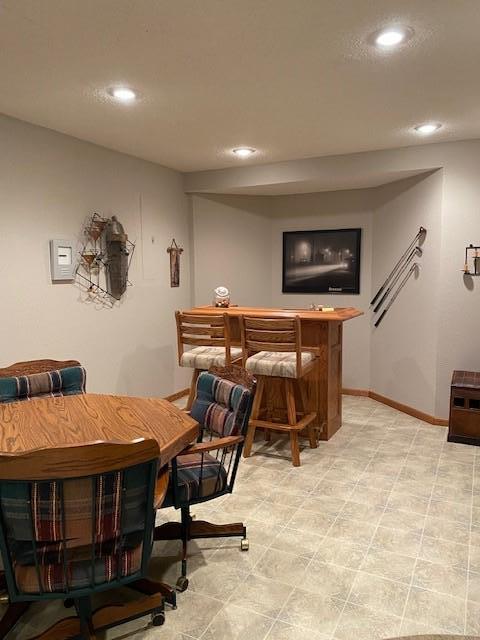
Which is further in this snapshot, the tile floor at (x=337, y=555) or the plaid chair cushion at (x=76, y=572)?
the tile floor at (x=337, y=555)

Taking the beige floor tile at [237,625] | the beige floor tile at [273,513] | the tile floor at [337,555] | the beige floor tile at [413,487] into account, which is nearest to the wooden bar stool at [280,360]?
the tile floor at [337,555]

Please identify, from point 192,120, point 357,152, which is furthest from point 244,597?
point 357,152

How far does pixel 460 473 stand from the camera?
334 cm

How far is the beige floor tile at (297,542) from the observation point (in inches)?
96.2

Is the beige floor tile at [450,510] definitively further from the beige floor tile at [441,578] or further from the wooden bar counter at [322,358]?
the wooden bar counter at [322,358]

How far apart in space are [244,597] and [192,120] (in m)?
2.97

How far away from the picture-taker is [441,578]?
87.5 inches

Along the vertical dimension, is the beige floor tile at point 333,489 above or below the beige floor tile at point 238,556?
above

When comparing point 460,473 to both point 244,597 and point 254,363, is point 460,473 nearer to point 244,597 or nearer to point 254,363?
point 254,363

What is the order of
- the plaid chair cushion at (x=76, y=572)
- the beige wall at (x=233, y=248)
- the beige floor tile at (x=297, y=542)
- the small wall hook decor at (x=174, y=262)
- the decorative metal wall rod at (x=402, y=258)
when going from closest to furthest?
the plaid chair cushion at (x=76, y=572) < the beige floor tile at (x=297, y=542) < the decorative metal wall rod at (x=402, y=258) < the small wall hook decor at (x=174, y=262) < the beige wall at (x=233, y=248)

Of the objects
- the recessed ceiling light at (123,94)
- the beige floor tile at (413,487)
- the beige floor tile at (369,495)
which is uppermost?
the recessed ceiling light at (123,94)

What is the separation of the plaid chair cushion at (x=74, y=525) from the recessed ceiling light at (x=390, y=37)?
2087 mm

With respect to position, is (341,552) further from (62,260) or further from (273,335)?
(62,260)

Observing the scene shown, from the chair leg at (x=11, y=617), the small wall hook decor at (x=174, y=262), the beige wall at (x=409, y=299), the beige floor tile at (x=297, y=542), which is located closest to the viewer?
the chair leg at (x=11, y=617)
